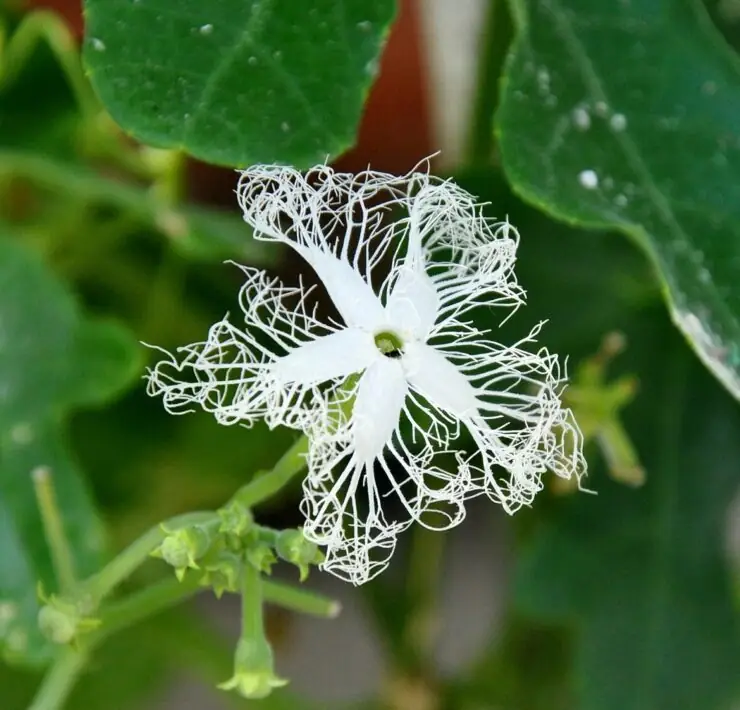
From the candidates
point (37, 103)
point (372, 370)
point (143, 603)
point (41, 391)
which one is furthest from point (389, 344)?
point (37, 103)

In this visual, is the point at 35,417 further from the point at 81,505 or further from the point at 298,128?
the point at 298,128

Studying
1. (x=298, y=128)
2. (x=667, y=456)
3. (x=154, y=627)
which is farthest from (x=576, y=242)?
(x=154, y=627)

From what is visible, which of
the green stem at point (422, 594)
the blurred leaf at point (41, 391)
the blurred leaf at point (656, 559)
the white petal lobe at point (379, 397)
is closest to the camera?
the white petal lobe at point (379, 397)

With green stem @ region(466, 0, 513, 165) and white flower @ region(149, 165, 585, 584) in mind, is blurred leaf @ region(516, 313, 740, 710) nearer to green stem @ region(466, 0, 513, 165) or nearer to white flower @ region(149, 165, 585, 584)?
green stem @ region(466, 0, 513, 165)

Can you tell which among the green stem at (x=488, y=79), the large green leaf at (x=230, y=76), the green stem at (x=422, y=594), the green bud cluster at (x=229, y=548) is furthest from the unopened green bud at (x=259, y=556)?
the green stem at (x=422, y=594)

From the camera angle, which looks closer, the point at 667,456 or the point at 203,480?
the point at 667,456

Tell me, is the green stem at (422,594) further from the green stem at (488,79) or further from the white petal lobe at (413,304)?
the white petal lobe at (413,304)
